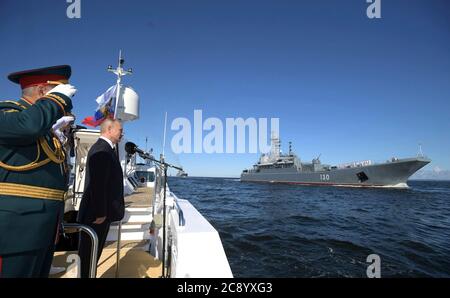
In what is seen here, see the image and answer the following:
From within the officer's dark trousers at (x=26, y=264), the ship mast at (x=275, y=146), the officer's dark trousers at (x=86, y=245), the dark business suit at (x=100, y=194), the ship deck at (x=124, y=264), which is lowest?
the ship deck at (x=124, y=264)

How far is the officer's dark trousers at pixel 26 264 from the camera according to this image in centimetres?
140

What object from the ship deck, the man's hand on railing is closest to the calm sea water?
the ship deck

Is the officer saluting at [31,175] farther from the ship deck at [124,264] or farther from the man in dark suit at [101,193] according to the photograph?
the ship deck at [124,264]

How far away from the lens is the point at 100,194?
2.49 metres

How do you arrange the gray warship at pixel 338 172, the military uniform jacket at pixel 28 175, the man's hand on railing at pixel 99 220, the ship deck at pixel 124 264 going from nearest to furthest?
the military uniform jacket at pixel 28 175
the man's hand on railing at pixel 99 220
the ship deck at pixel 124 264
the gray warship at pixel 338 172

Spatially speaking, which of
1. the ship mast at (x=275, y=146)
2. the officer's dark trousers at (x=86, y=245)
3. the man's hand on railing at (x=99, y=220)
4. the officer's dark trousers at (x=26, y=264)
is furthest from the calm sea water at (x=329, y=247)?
the ship mast at (x=275, y=146)

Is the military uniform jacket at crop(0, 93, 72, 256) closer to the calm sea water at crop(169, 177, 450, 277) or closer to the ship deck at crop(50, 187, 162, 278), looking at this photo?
the ship deck at crop(50, 187, 162, 278)

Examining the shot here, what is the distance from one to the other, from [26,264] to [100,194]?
3.43 feet

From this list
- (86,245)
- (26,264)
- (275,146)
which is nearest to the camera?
(26,264)

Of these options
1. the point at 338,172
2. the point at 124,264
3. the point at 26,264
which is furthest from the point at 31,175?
the point at 338,172

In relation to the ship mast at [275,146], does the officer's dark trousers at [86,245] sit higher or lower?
lower

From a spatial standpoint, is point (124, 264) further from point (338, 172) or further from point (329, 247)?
point (338, 172)
